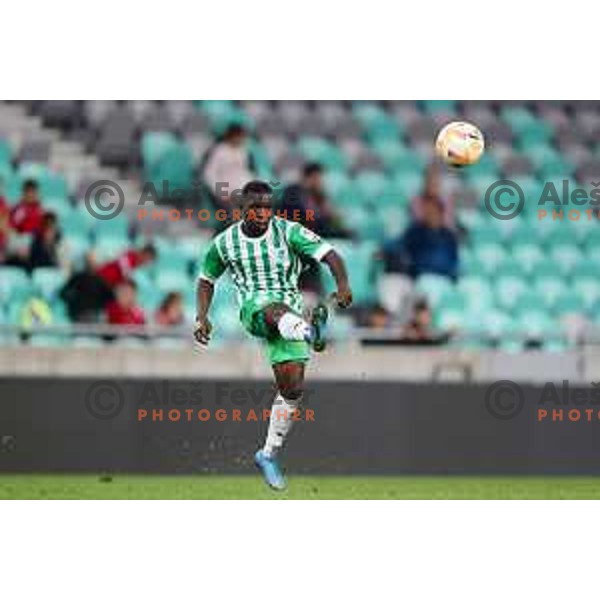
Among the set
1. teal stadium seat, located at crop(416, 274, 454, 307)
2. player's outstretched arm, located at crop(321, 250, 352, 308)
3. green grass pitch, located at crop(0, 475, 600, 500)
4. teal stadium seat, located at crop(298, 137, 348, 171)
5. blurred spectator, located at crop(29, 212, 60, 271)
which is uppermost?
teal stadium seat, located at crop(298, 137, 348, 171)

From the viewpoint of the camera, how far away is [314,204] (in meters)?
14.2

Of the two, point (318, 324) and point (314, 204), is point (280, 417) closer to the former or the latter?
point (318, 324)

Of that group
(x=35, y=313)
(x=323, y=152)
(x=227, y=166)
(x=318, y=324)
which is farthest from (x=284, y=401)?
(x=323, y=152)

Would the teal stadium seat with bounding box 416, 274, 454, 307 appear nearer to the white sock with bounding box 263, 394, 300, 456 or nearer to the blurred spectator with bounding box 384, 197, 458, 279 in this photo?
the blurred spectator with bounding box 384, 197, 458, 279

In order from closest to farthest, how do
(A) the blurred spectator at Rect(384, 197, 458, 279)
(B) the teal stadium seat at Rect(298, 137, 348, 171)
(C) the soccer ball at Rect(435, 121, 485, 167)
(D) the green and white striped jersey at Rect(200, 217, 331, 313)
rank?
(D) the green and white striped jersey at Rect(200, 217, 331, 313) → (C) the soccer ball at Rect(435, 121, 485, 167) → (A) the blurred spectator at Rect(384, 197, 458, 279) → (B) the teal stadium seat at Rect(298, 137, 348, 171)

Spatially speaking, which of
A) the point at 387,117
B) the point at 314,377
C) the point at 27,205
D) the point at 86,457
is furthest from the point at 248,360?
the point at 387,117

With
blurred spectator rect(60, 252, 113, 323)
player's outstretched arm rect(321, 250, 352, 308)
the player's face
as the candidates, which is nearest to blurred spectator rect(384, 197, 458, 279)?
blurred spectator rect(60, 252, 113, 323)

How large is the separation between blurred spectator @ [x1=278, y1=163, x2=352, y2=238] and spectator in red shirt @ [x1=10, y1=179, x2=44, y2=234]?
6.72 ft

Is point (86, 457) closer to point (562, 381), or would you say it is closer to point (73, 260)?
point (73, 260)

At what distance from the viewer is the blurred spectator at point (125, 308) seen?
1334 centimetres

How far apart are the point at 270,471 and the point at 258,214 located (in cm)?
212

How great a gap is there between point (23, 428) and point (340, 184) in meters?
3.94

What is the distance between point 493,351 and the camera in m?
13.4

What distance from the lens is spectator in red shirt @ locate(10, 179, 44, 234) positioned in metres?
13.7
